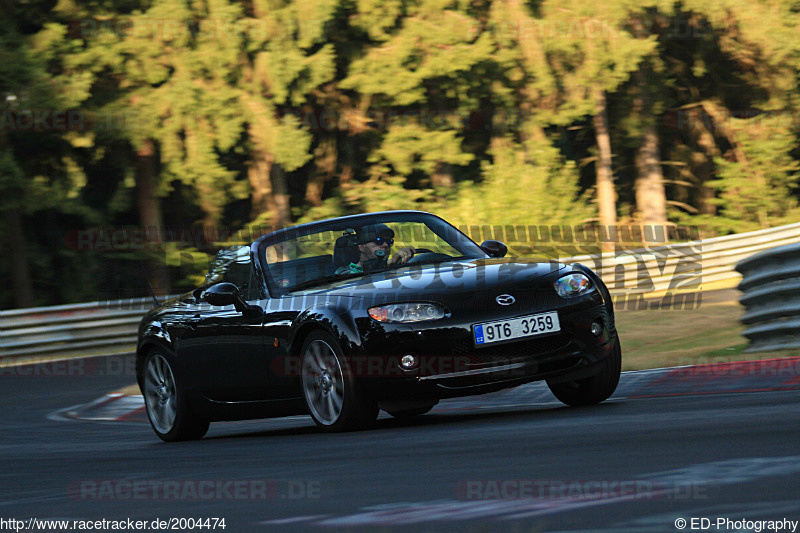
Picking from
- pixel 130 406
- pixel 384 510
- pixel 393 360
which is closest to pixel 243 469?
pixel 393 360

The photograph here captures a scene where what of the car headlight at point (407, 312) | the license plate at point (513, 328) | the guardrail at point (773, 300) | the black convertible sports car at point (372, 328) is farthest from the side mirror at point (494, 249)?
the guardrail at point (773, 300)

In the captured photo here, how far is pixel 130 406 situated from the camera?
40.5 ft

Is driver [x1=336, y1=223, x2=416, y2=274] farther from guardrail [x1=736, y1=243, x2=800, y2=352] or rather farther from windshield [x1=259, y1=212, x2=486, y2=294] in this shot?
guardrail [x1=736, y1=243, x2=800, y2=352]

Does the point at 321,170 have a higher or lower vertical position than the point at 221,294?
lower

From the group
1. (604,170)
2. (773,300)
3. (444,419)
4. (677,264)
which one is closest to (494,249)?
(444,419)

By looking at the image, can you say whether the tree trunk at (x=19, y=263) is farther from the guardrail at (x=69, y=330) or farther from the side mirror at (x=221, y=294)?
the side mirror at (x=221, y=294)

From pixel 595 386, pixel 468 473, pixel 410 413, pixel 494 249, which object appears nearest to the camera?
pixel 468 473

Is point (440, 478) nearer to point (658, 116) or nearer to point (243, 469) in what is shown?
point (243, 469)

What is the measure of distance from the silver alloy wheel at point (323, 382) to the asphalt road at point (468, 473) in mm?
166

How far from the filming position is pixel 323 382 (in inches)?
302

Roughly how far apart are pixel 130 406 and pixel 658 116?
21.0m

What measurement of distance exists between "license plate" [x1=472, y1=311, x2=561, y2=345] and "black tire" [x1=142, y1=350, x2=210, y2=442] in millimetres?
2628

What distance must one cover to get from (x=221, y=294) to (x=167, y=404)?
4.52 ft

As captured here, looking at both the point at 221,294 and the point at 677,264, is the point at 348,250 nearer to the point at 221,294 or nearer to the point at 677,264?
the point at 221,294
